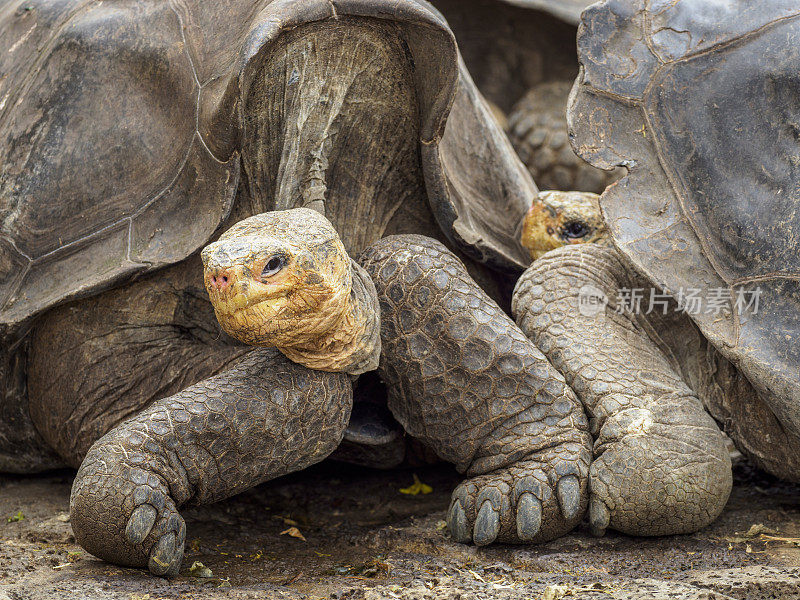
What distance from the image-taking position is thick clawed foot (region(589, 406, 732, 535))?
259 centimetres

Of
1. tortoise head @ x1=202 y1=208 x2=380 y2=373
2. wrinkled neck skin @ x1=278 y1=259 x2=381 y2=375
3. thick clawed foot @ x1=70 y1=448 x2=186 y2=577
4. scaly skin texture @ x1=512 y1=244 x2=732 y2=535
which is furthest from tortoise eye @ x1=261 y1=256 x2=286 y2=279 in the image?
scaly skin texture @ x1=512 y1=244 x2=732 y2=535

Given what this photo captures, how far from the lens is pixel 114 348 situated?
9.71ft

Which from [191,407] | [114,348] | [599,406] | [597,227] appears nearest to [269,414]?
[191,407]

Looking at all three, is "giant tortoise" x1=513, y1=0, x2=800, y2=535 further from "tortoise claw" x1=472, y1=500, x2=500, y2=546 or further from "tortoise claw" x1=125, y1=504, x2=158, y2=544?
"tortoise claw" x1=125, y1=504, x2=158, y2=544

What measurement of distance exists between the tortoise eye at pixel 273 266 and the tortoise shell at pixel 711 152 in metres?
1.09

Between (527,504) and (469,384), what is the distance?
362 millimetres

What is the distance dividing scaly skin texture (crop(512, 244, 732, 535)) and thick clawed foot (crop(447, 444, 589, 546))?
6cm

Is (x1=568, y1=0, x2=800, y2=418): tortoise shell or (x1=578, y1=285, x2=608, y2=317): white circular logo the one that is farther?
(x1=578, y1=285, x2=608, y2=317): white circular logo

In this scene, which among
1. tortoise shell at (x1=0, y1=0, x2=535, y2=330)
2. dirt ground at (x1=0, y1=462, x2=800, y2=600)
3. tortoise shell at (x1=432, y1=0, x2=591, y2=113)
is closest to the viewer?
dirt ground at (x1=0, y1=462, x2=800, y2=600)

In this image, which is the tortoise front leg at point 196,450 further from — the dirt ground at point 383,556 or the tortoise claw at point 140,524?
the dirt ground at point 383,556

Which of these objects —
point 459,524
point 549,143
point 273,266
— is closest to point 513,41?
point 549,143

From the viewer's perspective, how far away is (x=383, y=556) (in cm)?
260

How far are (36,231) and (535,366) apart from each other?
149 cm

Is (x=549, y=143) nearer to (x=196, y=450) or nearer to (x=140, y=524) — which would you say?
(x=196, y=450)
